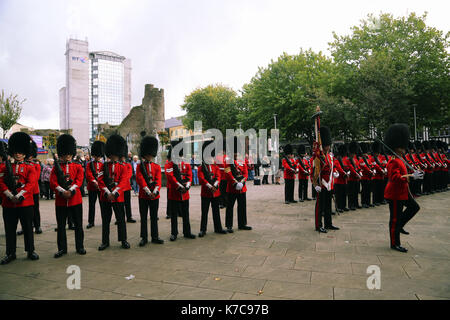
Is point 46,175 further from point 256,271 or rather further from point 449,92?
point 449,92

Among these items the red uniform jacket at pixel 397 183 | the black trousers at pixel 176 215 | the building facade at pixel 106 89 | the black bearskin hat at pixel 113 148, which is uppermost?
the building facade at pixel 106 89

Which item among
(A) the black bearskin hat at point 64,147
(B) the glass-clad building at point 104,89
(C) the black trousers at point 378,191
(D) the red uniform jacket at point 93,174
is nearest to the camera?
(A) the black bearskin hat at point 64,147

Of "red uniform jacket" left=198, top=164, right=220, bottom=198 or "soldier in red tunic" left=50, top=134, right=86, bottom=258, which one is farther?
"red uniform jacket" left=198, top=164, right=220, bottom=198

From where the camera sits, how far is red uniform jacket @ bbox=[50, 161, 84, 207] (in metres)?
5.54

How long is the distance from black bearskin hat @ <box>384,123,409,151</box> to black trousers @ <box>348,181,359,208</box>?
4.10 m

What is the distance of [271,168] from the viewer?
22000mm

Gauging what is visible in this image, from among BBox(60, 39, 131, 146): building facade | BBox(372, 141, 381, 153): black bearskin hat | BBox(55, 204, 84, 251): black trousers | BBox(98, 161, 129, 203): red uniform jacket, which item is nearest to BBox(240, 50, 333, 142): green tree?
BBox(372, 141, 381, 153): black bearskin hat

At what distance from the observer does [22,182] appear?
5.42 metres

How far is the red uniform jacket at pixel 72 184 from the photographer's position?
5.54 meters

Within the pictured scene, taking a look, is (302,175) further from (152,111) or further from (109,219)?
(152,111)

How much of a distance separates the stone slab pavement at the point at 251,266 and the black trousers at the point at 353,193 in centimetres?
249

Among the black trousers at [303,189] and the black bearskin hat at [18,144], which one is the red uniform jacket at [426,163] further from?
the black bearskin hat at [18,144]

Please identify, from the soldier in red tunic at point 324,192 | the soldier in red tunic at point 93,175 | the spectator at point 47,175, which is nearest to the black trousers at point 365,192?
the soldier in red tunic at point 324,192

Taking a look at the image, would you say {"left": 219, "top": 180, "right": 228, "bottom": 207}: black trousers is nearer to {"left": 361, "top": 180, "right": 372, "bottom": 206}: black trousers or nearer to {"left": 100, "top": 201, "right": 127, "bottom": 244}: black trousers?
{"left": 361, "top": 180, "right": 372, "bottom": 206}: black trousers
